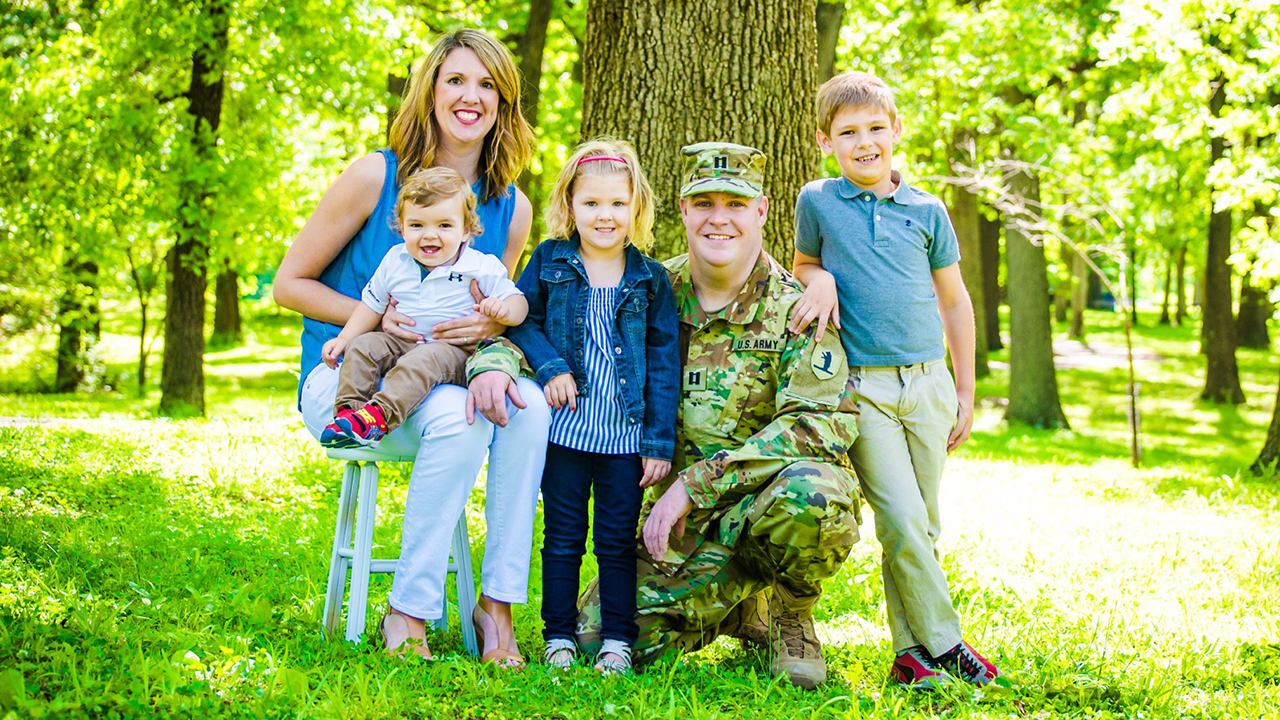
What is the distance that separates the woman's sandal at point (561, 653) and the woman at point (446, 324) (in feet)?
0.37

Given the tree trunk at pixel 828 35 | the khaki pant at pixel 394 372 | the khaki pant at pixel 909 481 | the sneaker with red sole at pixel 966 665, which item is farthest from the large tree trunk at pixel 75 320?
the sneaker with red sole at pixel 966 665

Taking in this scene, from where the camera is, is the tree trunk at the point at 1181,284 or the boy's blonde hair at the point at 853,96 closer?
the boy's blonde hair at the point at 853,96

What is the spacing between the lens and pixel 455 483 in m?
3.05

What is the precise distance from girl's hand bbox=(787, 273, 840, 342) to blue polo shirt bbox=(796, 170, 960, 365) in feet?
0.28

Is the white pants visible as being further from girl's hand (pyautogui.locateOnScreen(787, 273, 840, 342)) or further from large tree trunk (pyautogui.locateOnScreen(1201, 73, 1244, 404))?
large tree trunk (pyautogui.locateOnScreen(1201, 73, 1244, 404))

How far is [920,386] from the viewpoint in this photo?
330 centimetres

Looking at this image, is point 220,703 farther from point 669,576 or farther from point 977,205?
point 977,205

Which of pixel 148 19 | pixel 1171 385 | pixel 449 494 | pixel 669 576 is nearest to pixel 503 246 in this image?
pixel 449 494

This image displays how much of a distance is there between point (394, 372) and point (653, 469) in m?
0.89

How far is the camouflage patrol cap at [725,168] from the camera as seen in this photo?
10.8 feet

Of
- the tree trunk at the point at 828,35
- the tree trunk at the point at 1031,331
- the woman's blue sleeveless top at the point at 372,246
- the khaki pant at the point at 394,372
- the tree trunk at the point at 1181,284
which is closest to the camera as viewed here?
the khaki pant at the point at 394,372

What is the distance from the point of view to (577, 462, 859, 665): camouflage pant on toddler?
10.0 ft

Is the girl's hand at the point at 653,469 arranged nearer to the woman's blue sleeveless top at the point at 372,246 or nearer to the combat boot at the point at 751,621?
the combat boot at the point at 751,621

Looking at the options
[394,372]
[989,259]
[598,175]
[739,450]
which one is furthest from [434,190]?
[989,259]
